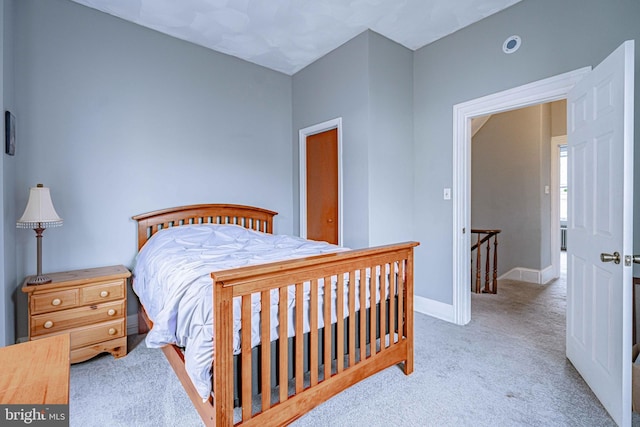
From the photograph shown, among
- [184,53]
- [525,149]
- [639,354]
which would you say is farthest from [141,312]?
[525,149]

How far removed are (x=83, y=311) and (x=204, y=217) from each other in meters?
1.33

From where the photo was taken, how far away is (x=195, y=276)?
5.15 ft

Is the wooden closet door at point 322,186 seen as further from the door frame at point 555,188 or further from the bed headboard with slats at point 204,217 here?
the door frame at point 555,188

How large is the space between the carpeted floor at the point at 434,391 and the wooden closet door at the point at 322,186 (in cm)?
160

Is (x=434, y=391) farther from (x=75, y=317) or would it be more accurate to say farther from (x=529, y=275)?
(x=529, y=275)

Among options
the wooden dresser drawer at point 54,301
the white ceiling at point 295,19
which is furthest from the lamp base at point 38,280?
the white ceiling at point 295,19

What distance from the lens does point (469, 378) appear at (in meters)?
2.01

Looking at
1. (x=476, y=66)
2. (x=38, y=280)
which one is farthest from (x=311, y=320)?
(x=476, y=66)

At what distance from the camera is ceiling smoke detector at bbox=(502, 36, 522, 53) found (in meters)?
2.57

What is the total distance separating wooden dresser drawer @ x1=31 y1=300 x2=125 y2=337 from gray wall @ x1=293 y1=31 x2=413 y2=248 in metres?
2.16

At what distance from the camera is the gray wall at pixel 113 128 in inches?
94.0

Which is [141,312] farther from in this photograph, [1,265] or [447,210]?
[447,210]

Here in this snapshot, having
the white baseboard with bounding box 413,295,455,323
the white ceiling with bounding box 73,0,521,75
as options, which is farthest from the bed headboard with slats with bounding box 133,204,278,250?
the white baseboard with bounding box 413,295,455,323

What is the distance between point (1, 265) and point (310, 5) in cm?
293
